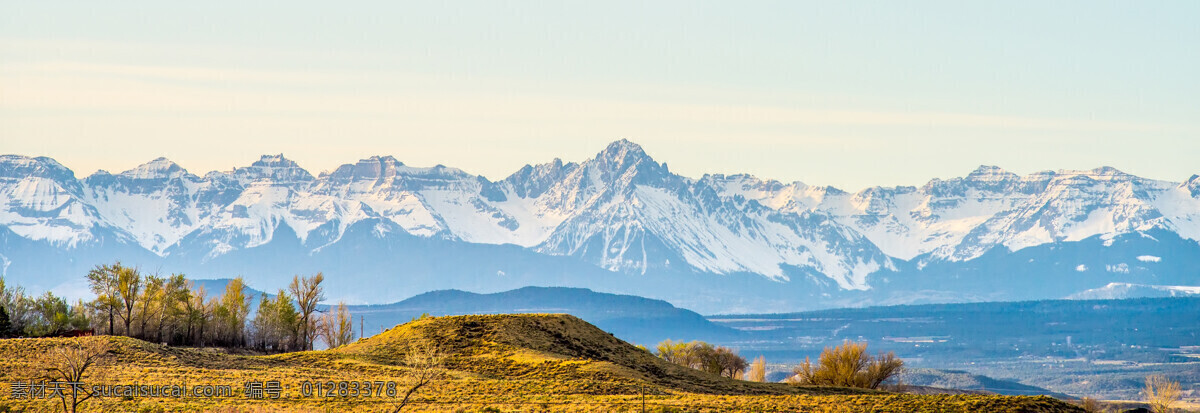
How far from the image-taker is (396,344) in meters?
127

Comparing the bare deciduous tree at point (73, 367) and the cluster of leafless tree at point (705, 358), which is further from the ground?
the cluster of leafless tree at point (705, 358)

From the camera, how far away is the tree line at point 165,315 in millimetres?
146375

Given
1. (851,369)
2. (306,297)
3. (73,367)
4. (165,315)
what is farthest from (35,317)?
(851,369)

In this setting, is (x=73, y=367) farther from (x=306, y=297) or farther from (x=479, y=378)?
(x=306, y=297)

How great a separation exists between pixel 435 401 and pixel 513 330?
112 ft

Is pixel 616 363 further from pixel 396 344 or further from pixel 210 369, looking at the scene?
pixel 210 369

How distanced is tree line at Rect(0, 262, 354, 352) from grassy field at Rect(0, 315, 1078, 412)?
24.2 m

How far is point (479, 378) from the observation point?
109 metres

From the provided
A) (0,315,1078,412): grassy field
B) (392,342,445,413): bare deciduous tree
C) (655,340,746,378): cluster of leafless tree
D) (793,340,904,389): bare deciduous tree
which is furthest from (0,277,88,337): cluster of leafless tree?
(793,340,904,389): bare deciduous tree

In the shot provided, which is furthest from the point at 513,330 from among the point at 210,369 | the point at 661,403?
the point at 661,403

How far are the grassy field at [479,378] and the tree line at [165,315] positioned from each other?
79.4ft

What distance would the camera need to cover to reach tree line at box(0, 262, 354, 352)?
146m

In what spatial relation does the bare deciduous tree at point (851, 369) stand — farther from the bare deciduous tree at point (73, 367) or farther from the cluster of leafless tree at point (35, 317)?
the cluster of leafless tree at point (35, 317)

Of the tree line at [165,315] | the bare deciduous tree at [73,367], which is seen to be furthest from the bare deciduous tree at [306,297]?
the bare deciduous tree at [73,367]
